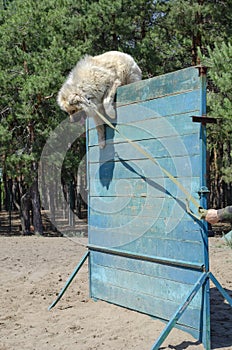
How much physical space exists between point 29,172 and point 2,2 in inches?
257

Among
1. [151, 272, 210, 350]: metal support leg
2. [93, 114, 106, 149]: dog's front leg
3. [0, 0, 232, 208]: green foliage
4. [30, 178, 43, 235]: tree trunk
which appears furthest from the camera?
[30, 178, 43, 235]: tree trunk

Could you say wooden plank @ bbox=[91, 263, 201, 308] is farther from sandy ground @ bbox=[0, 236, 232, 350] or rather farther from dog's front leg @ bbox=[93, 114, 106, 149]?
dog's front leg @ bbox=[93, 114, 106, 149]

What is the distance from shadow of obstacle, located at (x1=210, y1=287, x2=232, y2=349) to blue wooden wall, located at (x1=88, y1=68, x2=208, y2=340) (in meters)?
0.24

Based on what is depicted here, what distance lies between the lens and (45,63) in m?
13.0

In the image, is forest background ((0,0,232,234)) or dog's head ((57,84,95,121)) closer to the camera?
dog's head ((57,84,95,121))

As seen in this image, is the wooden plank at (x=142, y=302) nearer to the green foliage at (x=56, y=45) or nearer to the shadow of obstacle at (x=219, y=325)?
the shadow of obstacle at (x=219, y=325)

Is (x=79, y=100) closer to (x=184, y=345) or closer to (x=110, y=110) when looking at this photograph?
(x=110, y=110)

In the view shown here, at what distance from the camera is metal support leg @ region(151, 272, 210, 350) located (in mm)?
3770

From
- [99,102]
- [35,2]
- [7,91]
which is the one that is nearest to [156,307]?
[99,102]

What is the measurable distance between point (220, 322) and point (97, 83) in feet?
8.61

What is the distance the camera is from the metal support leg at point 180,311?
3770 mm

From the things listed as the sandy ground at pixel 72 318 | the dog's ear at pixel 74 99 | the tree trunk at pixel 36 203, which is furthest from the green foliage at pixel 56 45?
the dog's ear at pixel 74 99

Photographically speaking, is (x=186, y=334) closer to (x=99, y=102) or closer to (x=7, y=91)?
(x=99, y=102)

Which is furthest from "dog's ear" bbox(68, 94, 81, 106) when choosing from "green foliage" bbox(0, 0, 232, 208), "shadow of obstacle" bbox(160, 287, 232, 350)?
"green foliage" bbox(0, 0, 232, 208)
